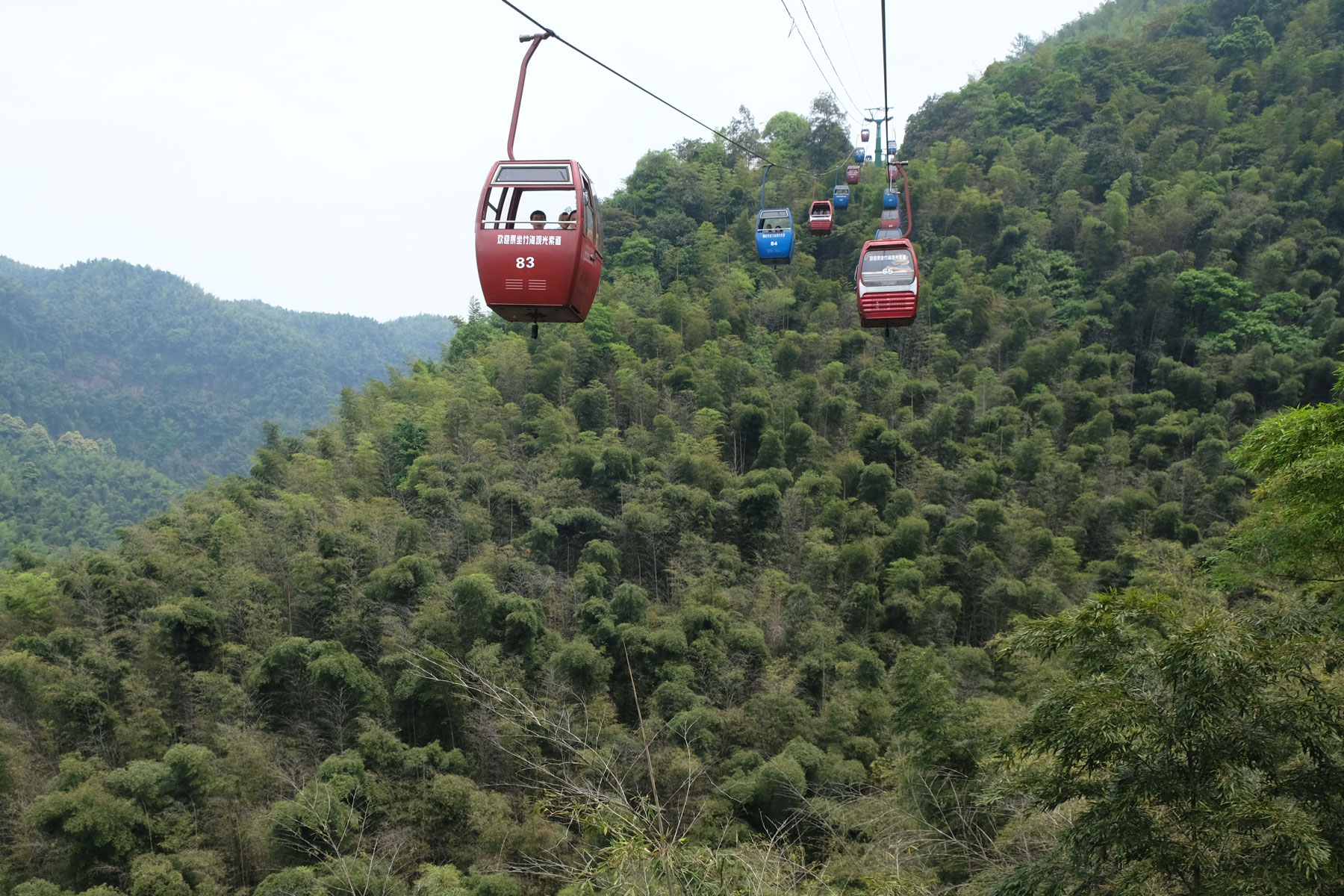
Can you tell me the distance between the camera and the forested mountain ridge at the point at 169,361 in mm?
95938

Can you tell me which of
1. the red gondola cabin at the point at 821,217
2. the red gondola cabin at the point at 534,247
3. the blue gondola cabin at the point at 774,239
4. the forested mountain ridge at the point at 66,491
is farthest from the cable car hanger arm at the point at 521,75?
the forested mountain ridge at the point at 66,491

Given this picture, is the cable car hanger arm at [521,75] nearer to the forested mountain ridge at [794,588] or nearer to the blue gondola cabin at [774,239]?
the forested mountain ridge at [794,588]

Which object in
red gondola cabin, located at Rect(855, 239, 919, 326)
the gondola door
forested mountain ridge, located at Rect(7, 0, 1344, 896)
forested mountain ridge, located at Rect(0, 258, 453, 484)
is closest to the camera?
forested mountain ridge, located at Rect(7, 0, 1344, 896)

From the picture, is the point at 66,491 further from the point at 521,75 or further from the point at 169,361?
the point at 521,75

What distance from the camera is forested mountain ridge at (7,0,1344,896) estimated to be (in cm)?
634

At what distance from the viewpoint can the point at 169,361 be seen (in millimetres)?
113875

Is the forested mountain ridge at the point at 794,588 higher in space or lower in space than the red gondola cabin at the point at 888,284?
lower

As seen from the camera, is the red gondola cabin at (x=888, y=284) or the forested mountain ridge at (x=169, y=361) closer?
the red gondola cabin at (x=888, y=284)

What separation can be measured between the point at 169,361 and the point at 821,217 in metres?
106

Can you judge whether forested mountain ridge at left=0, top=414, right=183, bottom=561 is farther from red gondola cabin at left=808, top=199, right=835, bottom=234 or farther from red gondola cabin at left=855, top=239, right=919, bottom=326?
red gondola cabin at left=855, top=239, right=919, bottom=326

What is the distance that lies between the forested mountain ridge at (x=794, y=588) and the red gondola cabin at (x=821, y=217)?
8.14 metres

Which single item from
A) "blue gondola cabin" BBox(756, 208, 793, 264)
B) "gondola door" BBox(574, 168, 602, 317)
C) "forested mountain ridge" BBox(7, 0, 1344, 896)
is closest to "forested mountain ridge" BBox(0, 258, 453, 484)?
"forested mountain ridge" BBox(7, 0, 1344, 896)

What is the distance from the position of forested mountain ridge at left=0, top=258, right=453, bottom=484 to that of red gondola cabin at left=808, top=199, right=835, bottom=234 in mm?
76771

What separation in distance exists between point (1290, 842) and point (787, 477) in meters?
26.7
